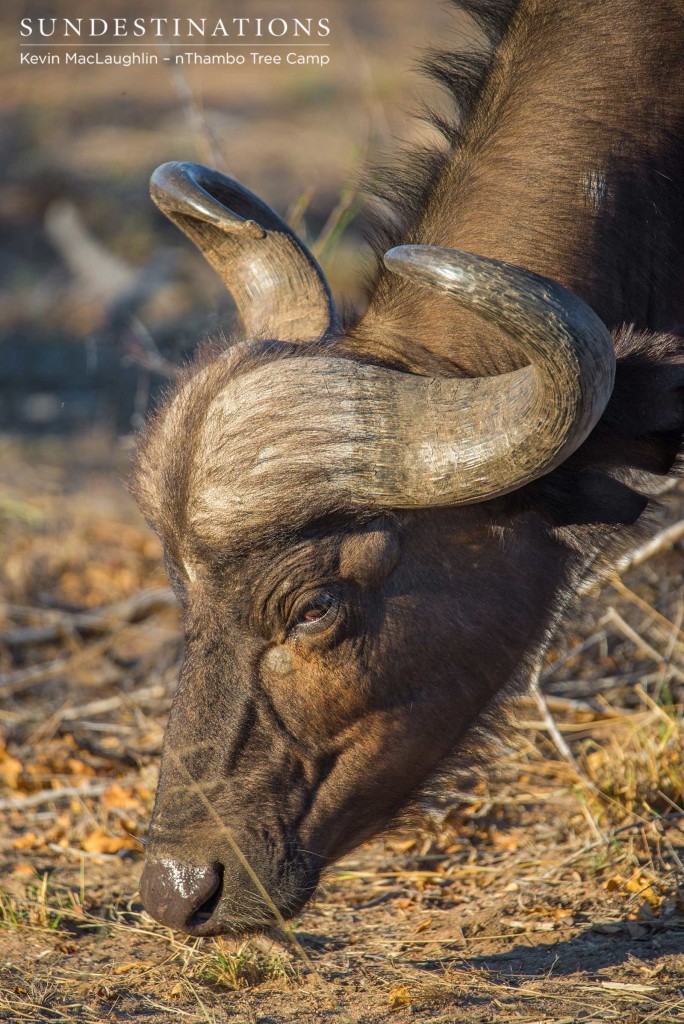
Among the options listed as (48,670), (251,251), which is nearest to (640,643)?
(251,251)

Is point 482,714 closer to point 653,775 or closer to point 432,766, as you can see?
point 432,766

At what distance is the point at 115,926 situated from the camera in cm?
407

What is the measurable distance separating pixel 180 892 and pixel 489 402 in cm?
171

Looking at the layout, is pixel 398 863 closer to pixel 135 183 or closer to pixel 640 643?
pixel 640 643

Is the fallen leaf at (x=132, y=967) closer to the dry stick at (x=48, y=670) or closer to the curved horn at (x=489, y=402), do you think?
the curved horn at (x=489, y=402)

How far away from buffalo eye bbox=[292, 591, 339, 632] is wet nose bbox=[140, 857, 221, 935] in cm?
79

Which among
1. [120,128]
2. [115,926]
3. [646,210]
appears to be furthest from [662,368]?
[120,128]

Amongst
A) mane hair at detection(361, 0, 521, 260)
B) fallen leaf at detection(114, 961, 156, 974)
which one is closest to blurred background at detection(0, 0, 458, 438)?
mane hair at detection(361, 0, 521, 260)

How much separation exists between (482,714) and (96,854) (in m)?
1.87

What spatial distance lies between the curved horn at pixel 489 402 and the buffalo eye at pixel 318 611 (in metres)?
0.35

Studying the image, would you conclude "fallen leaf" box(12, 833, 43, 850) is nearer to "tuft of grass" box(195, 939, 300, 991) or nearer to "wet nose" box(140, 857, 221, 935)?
"tuft of grass" box(195, 939, 300, 991)

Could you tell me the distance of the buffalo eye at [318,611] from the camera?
342 cm

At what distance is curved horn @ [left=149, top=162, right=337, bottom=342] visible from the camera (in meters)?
3.90

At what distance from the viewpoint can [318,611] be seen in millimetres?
3436
